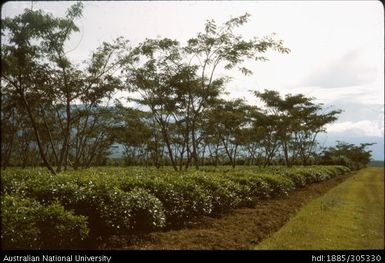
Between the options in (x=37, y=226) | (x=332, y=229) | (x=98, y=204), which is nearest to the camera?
(x=37, y=226)

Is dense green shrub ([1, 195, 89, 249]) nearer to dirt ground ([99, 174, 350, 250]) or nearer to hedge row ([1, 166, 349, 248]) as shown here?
hedge row ([1, 166, 349, 248])

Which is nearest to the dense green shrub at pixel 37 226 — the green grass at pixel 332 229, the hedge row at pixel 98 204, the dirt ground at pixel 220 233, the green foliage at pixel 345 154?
the hedge row at pixel 98 204

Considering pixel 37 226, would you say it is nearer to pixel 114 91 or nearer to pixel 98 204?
pixel 98 204

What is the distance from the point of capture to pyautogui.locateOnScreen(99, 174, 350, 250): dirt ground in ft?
30.0

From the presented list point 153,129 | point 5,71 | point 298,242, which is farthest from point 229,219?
point 153,129

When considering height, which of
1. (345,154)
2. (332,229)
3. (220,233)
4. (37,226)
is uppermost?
(345,154)

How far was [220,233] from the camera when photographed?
10.9m

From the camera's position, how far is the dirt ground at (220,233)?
916 cm

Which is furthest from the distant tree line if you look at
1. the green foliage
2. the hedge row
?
the green foliage

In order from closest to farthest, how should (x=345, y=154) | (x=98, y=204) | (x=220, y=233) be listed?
(x=98, y=204) < (x=220, y=233) < (x=345, y=154)

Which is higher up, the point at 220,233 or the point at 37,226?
the point at 37,226

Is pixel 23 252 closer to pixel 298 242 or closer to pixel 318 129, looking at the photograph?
pixel 298 242

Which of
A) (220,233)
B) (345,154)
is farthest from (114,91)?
(345,154)

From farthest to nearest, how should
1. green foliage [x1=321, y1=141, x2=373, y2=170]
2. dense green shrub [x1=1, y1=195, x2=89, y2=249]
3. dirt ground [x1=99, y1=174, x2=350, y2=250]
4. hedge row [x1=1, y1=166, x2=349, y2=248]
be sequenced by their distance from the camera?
green foliage [x1=321, y1=141, x2=373, y2=170] → dirt ground [x1=99, y1=174, x2=350, y2=250] → hedge row [x1=1, y1=166, x2=349, y2=248] → dense green shrub [x1=1, y1=195, x2=89, y2=249]
